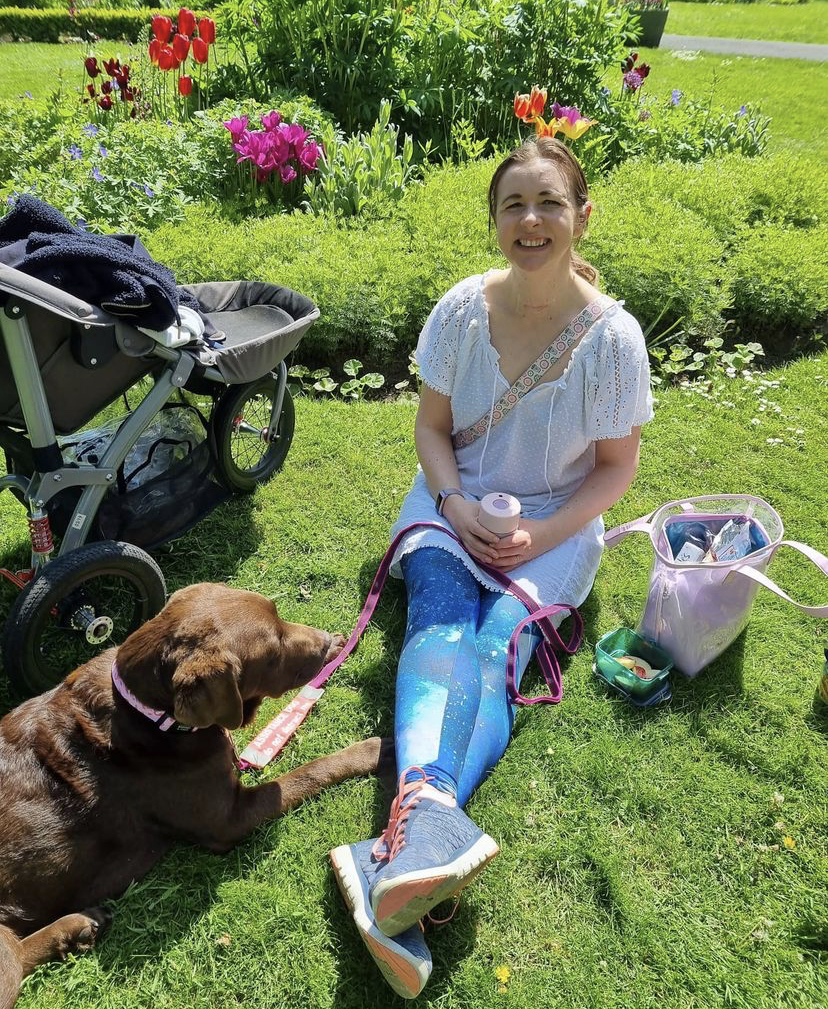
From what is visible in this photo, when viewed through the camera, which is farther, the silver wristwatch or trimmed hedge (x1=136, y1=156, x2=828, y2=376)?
trimmed hedge (x1=136, y1=156, x2=828, y2=376)

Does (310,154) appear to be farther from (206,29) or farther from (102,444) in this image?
(102,444)

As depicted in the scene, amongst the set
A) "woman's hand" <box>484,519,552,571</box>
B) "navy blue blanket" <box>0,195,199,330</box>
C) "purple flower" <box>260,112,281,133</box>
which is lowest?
"woman's hand" <box>484,519,552,571</box>

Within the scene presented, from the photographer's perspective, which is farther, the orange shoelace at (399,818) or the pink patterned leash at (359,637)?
the pink patterned leash at (359,637)

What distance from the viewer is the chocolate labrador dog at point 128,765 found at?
80.3 inches

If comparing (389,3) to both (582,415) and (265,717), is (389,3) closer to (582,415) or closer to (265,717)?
(582,415)

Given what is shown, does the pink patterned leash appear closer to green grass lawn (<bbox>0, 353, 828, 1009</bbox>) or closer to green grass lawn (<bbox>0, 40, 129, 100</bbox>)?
green grass lawn (<bbox>0, 353, 828, 1009</bbox>)

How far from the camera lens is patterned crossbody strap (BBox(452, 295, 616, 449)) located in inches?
109

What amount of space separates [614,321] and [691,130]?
5792 mm

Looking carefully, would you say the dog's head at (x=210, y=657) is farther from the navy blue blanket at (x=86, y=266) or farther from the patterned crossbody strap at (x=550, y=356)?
the patterned crossbody strap at (x=550, y=356)

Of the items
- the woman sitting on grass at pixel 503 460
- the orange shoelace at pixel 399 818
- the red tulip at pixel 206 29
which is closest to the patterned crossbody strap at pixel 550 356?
the woman sitting on grass at pixel 503 460

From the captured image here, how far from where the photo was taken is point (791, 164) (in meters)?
6.69

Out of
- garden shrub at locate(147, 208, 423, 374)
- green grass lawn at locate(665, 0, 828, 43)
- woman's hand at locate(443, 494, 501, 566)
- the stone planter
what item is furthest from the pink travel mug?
green grass lawn at locate(665, 0, 828, 43)

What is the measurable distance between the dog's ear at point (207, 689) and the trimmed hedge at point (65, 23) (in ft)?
58.8

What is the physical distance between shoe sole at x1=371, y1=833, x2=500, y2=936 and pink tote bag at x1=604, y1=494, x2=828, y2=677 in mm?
1239
